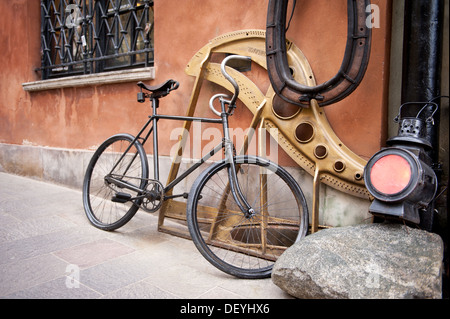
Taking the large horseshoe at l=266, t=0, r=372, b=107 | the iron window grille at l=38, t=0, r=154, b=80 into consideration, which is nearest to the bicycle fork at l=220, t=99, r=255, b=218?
the large horseshoe at l=266, t=0, r=372, b=107

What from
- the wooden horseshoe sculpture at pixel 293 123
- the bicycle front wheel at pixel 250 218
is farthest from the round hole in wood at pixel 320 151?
Result: the bicycle front wheel at pixel 250 218

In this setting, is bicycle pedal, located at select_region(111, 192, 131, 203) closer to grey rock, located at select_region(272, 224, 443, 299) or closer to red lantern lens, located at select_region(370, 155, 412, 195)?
grey rock, located at select_region(272, 224, 443, 299)

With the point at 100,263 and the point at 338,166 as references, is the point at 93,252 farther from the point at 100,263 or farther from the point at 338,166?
the point at 338,166

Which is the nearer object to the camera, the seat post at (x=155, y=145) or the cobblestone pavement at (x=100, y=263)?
the cobblestone pavement at (x=100, y=263)

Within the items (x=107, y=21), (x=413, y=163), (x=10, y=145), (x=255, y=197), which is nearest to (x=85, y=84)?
(x=107, y=21)

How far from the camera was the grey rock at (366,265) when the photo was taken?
5.61ft

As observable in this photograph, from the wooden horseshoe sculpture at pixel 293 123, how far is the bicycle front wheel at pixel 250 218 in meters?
0.25

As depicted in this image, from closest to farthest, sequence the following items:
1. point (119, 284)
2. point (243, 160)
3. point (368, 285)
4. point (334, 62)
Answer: point (368, 285)
point (119, 284)
point (243, 160)
point (334, 62)

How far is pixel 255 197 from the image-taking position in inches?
124

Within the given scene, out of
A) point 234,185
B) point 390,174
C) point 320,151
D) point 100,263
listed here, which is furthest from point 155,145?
point 390,174

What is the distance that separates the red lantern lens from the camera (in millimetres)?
1867

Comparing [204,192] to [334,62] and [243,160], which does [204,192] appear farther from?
[334,62]

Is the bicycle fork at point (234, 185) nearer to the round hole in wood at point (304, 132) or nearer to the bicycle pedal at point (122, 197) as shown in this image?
the round hole in wood at point (304, 132)

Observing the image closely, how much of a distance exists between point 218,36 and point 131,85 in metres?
1.48
